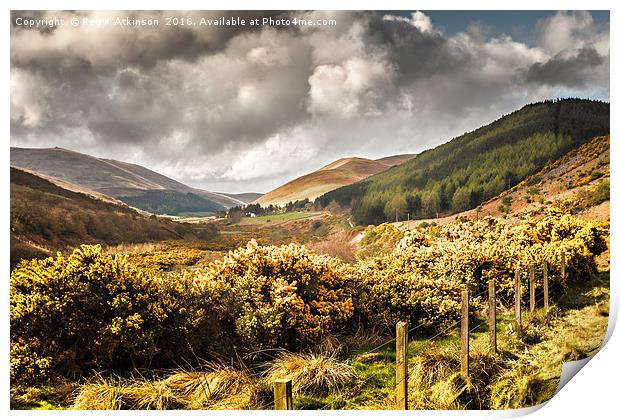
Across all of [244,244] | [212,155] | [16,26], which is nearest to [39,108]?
[16,26]

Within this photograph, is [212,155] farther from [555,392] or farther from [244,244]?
[555,392]

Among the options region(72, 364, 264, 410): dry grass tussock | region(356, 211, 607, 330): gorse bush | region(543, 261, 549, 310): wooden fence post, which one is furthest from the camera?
region(543, 261, 549, 310): wooden fence post

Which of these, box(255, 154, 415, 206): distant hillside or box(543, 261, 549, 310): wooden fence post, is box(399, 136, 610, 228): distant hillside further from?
box(543, 261, 549, 310): wooden fence post

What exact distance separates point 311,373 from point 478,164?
2952mm

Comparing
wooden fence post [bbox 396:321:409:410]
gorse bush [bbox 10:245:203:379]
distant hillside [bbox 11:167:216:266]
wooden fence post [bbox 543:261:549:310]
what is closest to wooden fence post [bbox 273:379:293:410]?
wooden fence post [bbox 396:321:409:410]

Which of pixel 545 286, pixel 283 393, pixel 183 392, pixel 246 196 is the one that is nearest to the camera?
pixel 283 393

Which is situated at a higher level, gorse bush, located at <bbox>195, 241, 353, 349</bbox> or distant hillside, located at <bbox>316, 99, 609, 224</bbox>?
distant hillside, located at <bbox>316, 99, 609, 224</bbox>

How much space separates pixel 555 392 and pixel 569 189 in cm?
234

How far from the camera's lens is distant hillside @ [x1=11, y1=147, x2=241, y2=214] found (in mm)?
4426

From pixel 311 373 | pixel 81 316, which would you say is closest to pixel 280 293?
pixel 311 373

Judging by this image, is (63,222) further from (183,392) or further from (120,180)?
(183,392)

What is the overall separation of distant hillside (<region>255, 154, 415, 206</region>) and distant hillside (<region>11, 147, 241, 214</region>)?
535 mm

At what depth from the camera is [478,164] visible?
195 inches

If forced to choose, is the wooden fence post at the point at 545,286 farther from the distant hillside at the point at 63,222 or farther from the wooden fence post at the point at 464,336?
the distant hillside at the point at 63,222
